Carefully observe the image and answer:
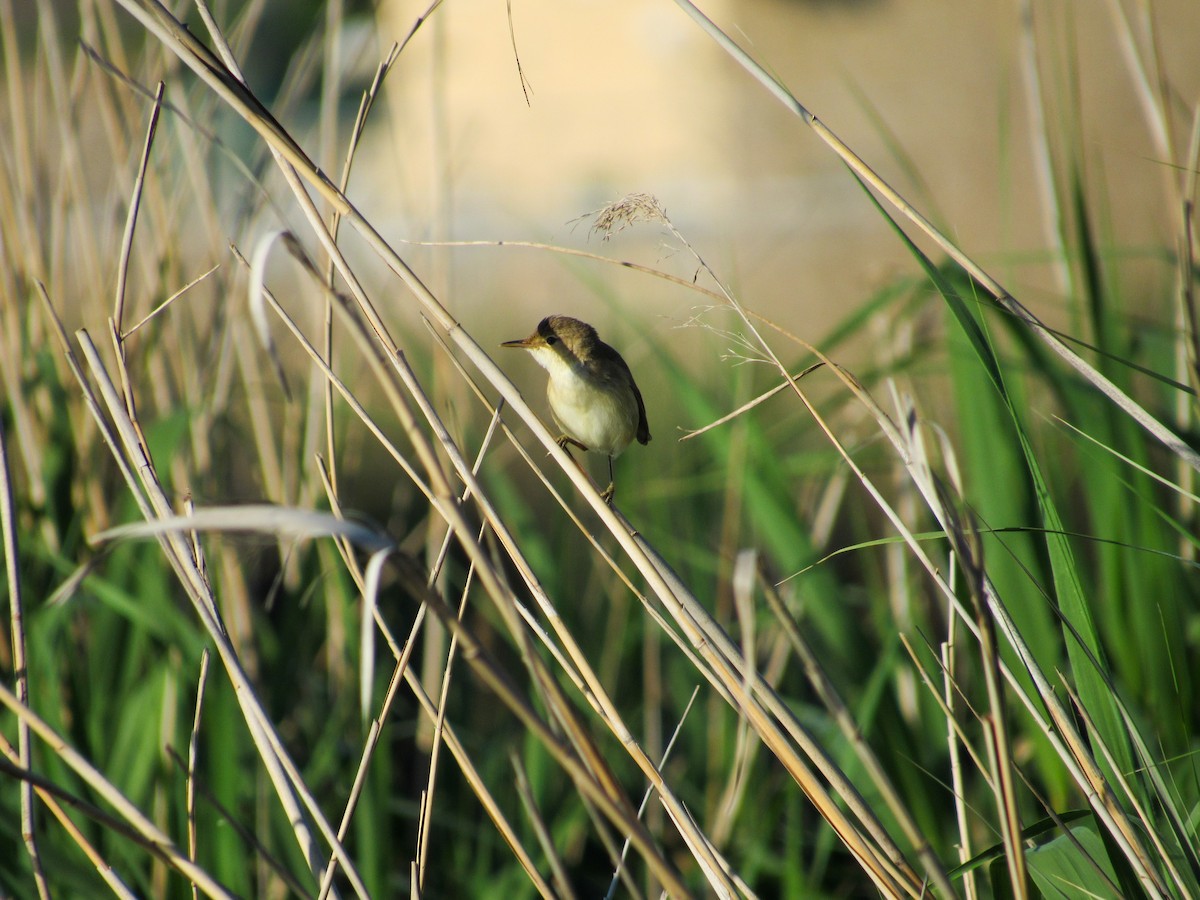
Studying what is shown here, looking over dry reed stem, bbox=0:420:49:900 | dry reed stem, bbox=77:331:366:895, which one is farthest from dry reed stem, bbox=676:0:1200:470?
dry reed stem, bbox=0:420:49:900

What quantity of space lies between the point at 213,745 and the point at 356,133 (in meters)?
1.04

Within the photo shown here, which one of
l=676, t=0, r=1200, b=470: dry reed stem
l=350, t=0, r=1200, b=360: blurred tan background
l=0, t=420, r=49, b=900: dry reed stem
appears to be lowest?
l=0, t=420, r=49, b=900: dry reed stem

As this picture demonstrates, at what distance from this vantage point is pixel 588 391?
1.97 metres

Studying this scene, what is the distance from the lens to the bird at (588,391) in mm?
1951

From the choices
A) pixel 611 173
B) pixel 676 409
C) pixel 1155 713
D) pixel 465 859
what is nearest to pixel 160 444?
pixel 465 859

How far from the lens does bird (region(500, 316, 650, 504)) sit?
1951mm

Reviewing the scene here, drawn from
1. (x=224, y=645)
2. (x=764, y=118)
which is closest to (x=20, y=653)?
(x=224, y=645)

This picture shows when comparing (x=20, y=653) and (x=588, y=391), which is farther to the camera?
(x=588, y=391)

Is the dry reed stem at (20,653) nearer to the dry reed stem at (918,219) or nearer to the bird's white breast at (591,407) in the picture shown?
the dry reed stem at (918,219)

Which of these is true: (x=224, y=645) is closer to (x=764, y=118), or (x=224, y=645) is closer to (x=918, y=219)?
(x=918, y=219)

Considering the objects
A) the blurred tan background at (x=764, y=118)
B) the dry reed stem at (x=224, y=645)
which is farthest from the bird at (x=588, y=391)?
the blurred tan background at (x=764, y=118)

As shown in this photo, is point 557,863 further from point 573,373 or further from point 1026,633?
point 573,373

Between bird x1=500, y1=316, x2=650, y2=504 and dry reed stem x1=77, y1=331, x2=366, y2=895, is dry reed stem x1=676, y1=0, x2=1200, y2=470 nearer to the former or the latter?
dry reed stem x1=77, y1=331, x2=366, y2=895

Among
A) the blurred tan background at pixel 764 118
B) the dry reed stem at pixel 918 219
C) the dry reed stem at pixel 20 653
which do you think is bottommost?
the dry reed stem at pixel 20 653
